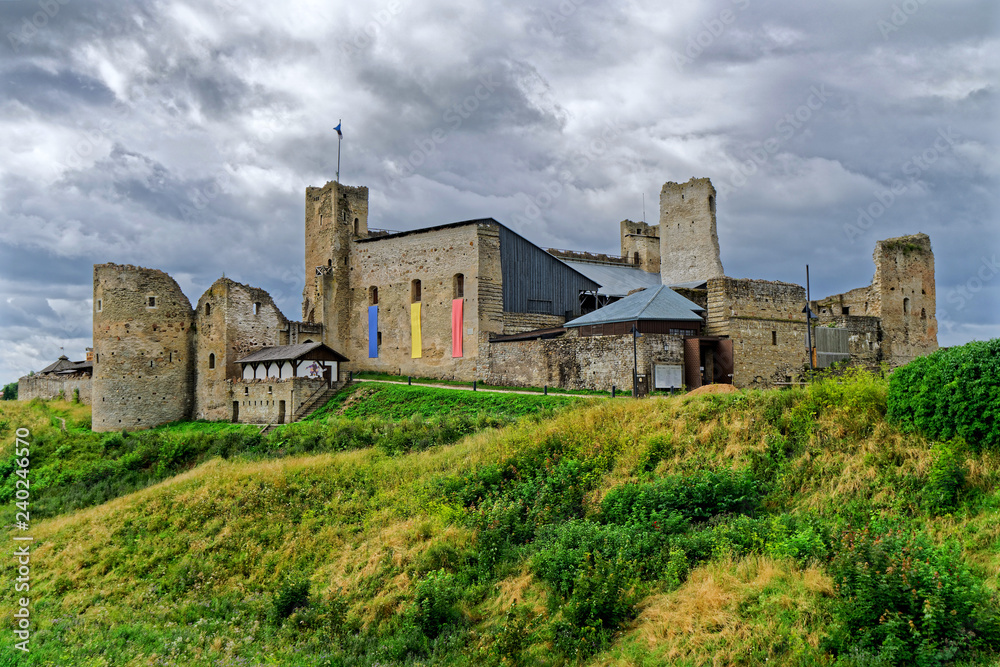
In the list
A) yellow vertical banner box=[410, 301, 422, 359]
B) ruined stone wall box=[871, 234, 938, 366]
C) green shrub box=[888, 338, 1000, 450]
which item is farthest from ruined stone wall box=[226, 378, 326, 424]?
ruined stone wall box=[871, 234, 938, 366]

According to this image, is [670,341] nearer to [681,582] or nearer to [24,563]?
[681,582]

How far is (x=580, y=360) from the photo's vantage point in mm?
27938

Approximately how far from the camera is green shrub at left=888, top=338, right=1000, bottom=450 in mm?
10766

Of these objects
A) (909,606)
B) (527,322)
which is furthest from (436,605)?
(527,322)

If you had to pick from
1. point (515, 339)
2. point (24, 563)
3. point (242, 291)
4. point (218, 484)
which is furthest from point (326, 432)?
point (242, 291)

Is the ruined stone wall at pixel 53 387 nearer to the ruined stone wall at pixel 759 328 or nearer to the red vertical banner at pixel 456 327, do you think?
the red vertical banner at pixel 456 327

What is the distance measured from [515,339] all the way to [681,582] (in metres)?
23.6

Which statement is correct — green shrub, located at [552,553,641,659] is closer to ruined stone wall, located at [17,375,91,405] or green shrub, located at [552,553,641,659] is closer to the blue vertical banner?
the blue vertical banner

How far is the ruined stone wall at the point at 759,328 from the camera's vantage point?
25719 millimetres

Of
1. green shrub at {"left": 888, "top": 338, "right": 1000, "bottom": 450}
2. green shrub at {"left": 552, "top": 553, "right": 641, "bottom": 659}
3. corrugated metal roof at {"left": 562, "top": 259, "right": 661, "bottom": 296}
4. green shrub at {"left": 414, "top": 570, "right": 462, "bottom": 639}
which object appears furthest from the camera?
corrugated metal roof at {"left": 562, "top": 259, "right": 661, "bottom": 296}

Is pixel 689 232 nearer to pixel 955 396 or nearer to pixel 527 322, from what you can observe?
pixel 527 322

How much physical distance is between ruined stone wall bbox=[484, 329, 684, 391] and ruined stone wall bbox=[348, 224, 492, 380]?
3.59m

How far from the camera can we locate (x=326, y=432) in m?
Answer: 24.3

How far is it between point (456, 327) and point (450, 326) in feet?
2.22
